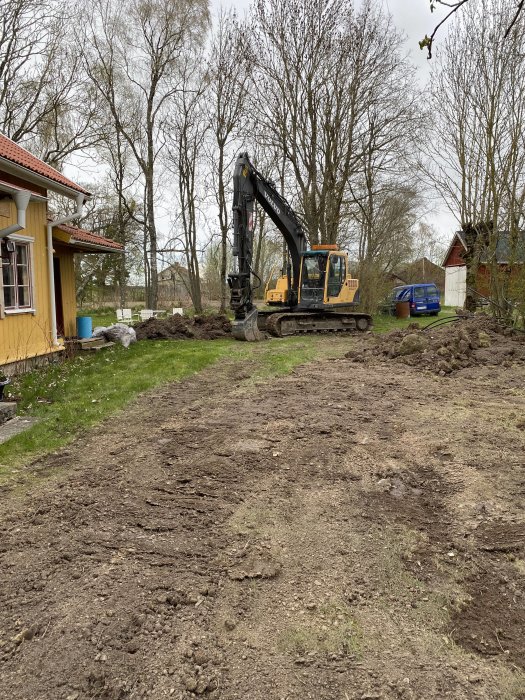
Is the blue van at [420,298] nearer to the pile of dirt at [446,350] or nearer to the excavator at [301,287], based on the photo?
the excavator at [301,287]

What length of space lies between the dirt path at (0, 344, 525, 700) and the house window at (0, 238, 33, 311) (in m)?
4.90

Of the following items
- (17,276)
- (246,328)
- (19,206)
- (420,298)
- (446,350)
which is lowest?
(446,350)

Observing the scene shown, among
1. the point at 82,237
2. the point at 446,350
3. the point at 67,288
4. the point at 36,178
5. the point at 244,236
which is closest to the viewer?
the point at 36,178

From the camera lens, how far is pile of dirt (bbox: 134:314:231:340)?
51.4 ft

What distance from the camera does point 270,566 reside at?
3.16m

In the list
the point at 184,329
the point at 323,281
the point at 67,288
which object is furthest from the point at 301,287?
the point at 67,288

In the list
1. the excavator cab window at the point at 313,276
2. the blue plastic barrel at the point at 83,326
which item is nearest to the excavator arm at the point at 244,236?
the excavator cab window at the point at 313,276

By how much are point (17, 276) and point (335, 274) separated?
33.8 ft

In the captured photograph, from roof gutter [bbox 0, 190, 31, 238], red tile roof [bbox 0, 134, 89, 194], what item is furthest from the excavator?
roof gutter [bbox 0, 190, 31, 238]

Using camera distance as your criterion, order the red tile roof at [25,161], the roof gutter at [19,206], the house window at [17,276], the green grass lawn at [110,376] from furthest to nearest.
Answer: the house window at [17,276], the red tile roof at [25,161], the roof gutter at [19,206], the green grass lawn at [110,376]

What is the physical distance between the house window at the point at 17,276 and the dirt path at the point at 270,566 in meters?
4.90

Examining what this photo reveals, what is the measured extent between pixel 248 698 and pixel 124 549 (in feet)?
4.71

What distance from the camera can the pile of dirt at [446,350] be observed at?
10.2 meters

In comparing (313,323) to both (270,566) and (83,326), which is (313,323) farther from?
(270,566)
